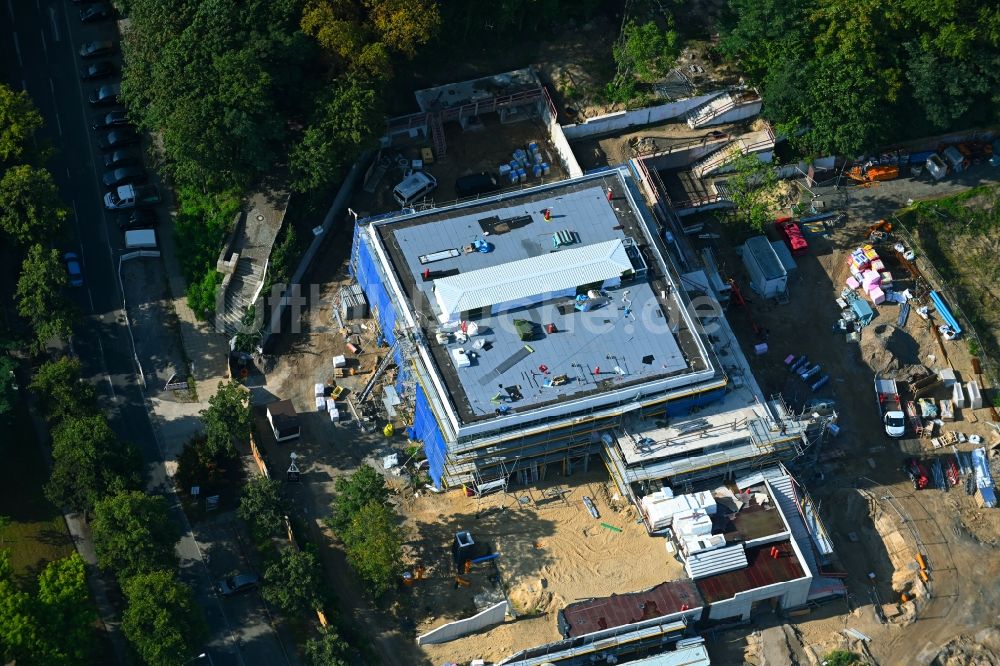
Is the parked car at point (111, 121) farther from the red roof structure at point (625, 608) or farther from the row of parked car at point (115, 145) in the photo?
the red roof structure at point (625, 608)

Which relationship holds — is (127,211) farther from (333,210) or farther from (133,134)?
(333,210)

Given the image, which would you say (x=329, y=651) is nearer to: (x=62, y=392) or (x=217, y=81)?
(x=62, y=392)

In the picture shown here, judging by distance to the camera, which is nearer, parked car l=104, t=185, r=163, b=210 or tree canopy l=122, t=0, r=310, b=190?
tree canopy l=122, t=0, r=310, b=190

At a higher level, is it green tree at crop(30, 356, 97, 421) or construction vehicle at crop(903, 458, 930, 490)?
green tree at crop(30, 356, 97, 421)

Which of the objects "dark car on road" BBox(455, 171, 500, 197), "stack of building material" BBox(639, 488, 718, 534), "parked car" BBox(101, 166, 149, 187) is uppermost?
"parked car" BBox(101, 166, 149, 187)

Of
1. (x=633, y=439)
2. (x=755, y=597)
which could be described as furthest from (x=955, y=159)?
(x=755, y=597)

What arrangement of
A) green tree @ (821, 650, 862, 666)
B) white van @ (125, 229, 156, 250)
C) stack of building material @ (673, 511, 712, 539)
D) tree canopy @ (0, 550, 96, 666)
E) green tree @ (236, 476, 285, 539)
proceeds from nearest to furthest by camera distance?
tree canopy @ (0, 550, 96, 666)
green tree @ (236, 476, 285, 539)
green tree @ (821, 650, 862, 666)
stack of building material @ (673, 511, 712, 539)
white van @ (125, 229, 156, 250)

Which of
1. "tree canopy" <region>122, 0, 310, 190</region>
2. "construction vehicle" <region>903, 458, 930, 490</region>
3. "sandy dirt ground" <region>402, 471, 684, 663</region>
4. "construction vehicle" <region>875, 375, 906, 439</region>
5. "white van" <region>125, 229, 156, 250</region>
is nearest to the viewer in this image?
"sandy dirt ground" <region>402, 471, 684, 663</region>

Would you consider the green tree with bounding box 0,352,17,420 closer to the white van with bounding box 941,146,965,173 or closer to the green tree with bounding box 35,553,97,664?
the green tree with bounding box 35,553,97,664

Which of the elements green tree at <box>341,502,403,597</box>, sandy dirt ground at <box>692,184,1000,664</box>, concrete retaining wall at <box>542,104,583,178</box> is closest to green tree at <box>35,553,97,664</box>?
green tree at <box>341,502,403,597</box>
